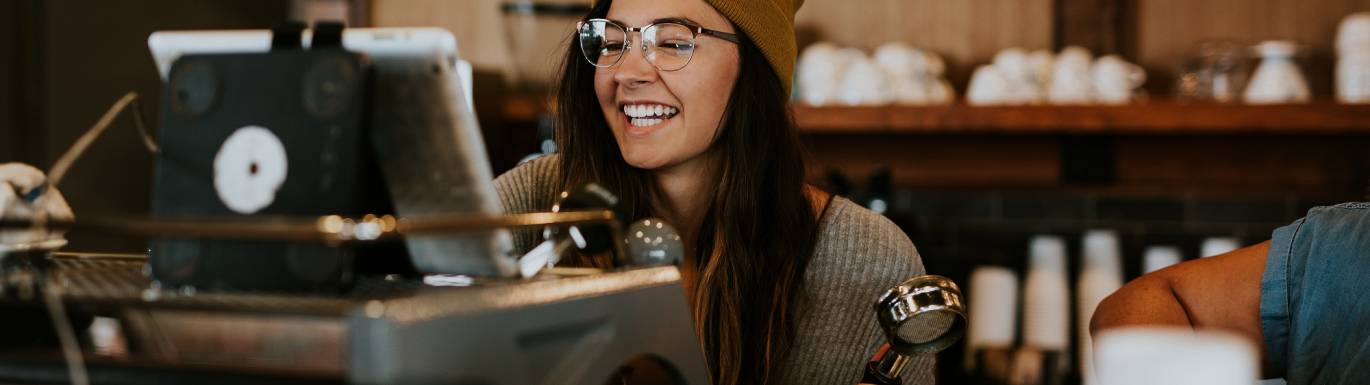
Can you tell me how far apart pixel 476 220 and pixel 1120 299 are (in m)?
0.97

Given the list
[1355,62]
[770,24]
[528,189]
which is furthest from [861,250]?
[1355,62]

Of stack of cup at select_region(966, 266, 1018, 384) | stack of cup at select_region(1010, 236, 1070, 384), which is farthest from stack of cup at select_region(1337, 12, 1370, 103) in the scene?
stack of cup at select_region(966, 266, 1018, 384)

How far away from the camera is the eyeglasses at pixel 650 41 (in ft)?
4.79

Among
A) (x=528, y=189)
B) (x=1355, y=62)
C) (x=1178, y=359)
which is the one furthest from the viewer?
(x=1355, y=62)

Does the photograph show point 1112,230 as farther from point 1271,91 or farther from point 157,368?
point 157,368

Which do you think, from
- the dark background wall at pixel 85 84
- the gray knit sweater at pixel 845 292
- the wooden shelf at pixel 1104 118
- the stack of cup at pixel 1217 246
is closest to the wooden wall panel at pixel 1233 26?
the wooden shelf at pixel 1104 118

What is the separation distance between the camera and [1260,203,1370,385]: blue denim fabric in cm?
126

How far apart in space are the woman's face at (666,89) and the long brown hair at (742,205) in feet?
0.14

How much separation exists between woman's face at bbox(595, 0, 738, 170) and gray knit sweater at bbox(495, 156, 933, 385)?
0.60ft

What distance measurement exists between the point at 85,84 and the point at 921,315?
230 centimetres

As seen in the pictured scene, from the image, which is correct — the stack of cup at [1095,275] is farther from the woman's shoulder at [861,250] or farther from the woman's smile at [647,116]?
the woman's smile at [647,116]

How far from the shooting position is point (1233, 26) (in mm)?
2887

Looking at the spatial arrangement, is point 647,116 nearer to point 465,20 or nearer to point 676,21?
point 676,21

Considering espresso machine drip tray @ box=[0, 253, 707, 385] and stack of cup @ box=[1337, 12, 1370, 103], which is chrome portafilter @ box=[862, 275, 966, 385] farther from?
stack of cup @ box=[1337, 12, 1370, 103]
